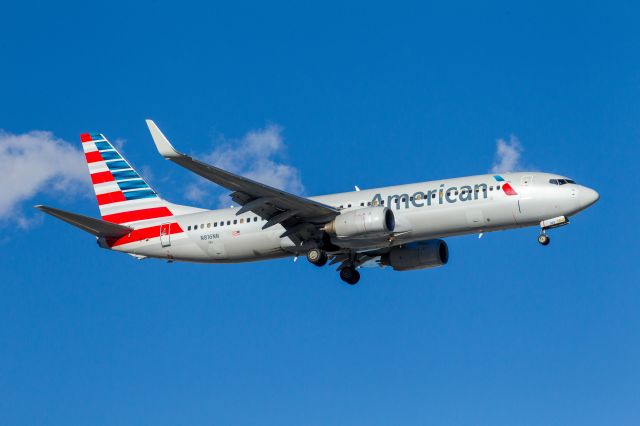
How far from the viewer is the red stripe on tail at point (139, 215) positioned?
57375 millimetres

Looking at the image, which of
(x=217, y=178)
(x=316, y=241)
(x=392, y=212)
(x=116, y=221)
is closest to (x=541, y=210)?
(x=392, y=212)

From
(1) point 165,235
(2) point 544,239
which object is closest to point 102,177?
(1) point 165,235

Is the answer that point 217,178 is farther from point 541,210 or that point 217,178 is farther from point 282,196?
point 541,210

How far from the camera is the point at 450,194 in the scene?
49719mm

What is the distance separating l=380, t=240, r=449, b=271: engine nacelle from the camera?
54.9 metres

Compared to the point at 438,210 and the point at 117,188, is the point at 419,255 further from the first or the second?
the point at 117,188

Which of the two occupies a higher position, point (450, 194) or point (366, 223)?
point (450, 194)

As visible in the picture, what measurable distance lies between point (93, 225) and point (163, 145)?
11570 millimetres

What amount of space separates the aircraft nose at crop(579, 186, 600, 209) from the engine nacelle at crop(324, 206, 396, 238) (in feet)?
27.8

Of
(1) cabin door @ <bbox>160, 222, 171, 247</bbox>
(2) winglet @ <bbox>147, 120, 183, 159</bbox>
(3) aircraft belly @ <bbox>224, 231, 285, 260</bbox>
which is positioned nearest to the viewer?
(2) winglet @ <bbox>147, 120, 183, 159</bbox>

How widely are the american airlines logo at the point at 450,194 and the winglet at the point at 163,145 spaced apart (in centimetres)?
1109

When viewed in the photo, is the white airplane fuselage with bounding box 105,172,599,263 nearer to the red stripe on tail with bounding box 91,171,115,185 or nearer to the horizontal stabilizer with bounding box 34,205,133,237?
the horizontal stabilizer with bounding box 34,205,133,237

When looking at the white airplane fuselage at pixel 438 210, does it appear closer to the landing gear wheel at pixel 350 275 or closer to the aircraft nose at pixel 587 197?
the aircraft nose at pixel 587 197

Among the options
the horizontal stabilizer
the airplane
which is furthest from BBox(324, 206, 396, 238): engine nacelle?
the horizontal stabilizer
